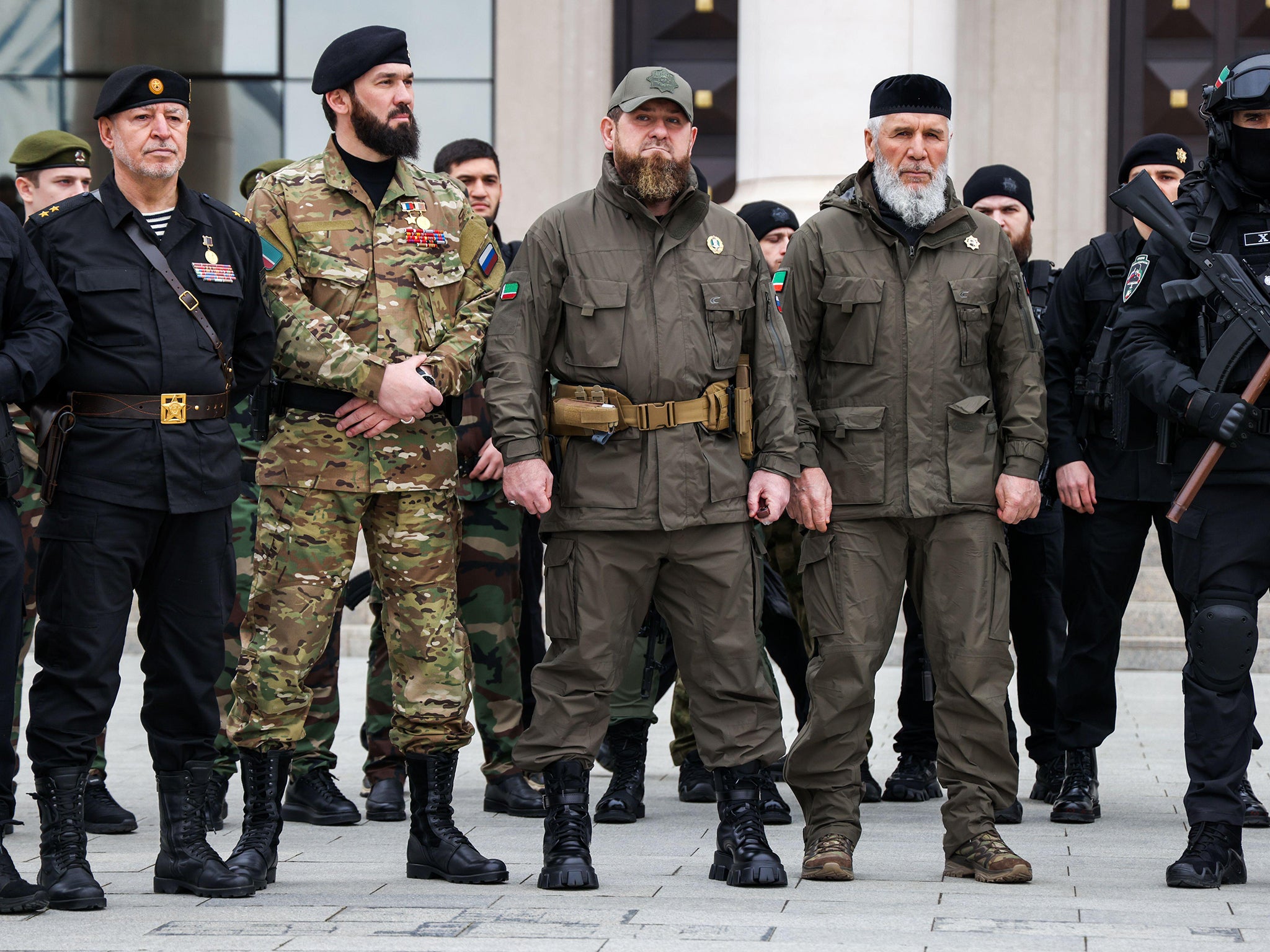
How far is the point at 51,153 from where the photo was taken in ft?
20.7

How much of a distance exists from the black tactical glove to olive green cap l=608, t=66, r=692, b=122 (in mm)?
1625

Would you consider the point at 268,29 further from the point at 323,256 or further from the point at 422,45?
the point at 323,256

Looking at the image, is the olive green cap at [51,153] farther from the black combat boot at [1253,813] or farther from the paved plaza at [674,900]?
the black combat boot at [1253,813]

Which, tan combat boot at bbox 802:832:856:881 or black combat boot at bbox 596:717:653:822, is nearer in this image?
tan combat boot at bbox 802:832:856:881

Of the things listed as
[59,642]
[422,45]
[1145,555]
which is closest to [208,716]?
[59,642]

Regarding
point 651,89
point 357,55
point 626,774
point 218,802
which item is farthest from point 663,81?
point 218,802

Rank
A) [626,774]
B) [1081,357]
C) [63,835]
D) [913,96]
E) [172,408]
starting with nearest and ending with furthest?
1. [63,835]
2. [172,408]
3. [913,96]
4. [626,774]
5. [1081,357]

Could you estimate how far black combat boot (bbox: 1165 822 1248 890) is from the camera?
15.9 ft

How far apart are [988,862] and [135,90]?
3.11 meters

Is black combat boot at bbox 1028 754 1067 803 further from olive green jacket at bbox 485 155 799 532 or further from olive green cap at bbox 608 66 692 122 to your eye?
olive green cap at bbox 608 66 692 122

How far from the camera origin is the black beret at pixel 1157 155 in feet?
21.6

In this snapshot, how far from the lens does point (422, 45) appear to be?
557 inches

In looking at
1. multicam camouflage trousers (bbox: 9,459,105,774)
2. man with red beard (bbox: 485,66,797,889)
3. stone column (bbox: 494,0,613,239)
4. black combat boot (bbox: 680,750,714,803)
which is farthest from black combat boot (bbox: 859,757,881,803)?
stone column (bbox: 494,0,613,239)

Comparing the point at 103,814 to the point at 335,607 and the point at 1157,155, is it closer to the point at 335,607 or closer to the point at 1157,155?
the point at 335,607
